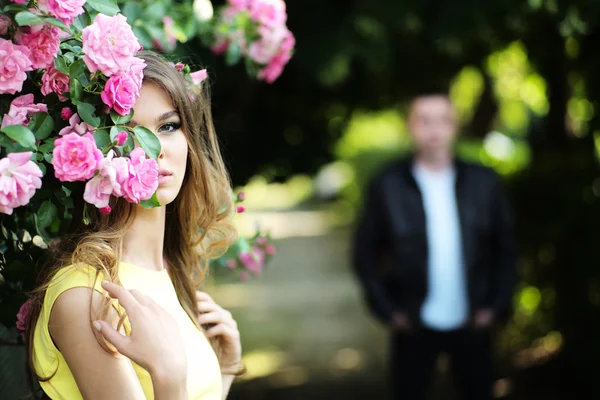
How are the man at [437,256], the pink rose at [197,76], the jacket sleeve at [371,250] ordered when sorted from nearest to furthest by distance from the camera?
A: the pink rose at [197,76] < the man at [437,256] < the jacket sleeve at [371,250]

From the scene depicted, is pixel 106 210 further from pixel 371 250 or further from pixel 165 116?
pixel 371 250

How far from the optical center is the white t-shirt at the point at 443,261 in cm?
413

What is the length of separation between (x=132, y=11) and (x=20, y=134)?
1.30m

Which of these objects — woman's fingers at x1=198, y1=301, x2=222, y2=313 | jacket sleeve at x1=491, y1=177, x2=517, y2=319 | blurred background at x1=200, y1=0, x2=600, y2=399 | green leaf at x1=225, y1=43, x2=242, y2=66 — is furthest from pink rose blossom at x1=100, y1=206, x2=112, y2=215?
jacket sleeve at x1=491, y1=177, x2=517, y2=319

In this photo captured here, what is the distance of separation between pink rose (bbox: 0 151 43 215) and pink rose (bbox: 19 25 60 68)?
9.3 inches

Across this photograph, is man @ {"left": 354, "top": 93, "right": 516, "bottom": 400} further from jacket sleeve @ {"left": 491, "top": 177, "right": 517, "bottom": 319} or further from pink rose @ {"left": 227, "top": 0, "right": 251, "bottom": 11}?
pink rose @ {"left": 227, "top": 0, "right": 251, "bottom": 11}

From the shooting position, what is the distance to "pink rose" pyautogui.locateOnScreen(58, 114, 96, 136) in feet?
5.85

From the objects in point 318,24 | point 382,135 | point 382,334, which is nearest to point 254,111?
point 318,24

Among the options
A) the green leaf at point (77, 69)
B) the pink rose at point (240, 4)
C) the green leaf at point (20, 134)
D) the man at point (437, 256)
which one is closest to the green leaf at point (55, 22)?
the green leaf at point (77, 69)

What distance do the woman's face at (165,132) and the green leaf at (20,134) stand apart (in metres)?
0.29

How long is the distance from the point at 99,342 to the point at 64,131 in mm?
458

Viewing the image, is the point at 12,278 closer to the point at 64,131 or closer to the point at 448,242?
the point at 64,131

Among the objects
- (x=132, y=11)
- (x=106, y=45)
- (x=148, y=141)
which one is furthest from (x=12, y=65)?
(x=132, y=11)

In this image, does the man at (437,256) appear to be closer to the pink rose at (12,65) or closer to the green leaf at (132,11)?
the green leaf at (132,11)
